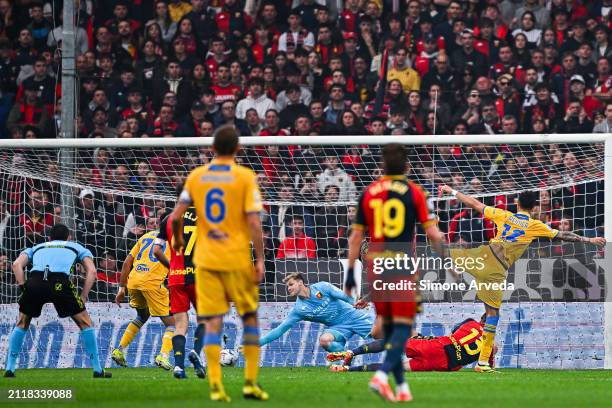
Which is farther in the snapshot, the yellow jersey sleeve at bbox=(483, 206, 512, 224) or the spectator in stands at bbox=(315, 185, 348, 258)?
the spectator in stands at bbox=(315, 185, 348, 258)

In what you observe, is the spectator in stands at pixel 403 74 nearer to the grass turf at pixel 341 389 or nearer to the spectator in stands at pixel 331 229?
the spectator in stands at pixel 331 229

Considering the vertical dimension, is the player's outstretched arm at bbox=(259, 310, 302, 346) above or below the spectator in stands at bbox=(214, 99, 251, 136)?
below

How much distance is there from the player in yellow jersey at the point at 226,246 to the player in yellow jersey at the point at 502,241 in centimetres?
547

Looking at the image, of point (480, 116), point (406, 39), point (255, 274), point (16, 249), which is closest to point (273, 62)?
point (406, 39)

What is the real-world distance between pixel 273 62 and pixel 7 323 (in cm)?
716

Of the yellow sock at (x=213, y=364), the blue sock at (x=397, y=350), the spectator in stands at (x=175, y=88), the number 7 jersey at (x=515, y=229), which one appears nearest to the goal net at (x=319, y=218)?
the number 7 jersey at (x=515, y=229)

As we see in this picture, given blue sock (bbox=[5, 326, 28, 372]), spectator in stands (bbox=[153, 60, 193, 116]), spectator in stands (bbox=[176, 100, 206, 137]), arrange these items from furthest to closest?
1. spectator in stands (bbox=[153, 60, 193, 116])
2. spectator in stands (bbox=[176, 100, 206, 137])
3. blue sock (bbox=[5, 326, 28, 372])

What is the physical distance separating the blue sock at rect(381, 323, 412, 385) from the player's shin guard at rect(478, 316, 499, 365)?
553cm

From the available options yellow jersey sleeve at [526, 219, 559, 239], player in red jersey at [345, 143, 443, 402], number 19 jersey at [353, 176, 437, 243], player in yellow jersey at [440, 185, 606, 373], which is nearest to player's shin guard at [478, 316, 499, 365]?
player in yellow jersey at [440, 185, 606, 373]

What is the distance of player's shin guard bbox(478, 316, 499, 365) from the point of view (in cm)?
1384

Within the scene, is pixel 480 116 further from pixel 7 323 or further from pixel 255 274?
pixel 255 274

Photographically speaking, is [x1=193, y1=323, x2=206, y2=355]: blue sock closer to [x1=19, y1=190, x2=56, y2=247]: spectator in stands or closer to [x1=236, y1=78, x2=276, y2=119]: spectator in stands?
[x1=19, y1=190, x2=56, y2=247]: spectator in stands

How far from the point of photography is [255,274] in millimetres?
8773

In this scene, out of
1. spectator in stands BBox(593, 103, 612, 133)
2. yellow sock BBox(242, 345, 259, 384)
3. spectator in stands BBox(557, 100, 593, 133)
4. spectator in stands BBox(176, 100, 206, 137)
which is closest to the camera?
yellow sock BBox(242, 345, 259, 384)
